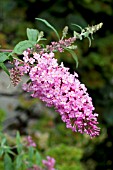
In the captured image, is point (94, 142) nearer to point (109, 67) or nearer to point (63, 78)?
point (109, 67)

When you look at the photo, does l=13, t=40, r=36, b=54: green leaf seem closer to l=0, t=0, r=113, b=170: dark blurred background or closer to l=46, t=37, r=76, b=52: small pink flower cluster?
l=46, t=37, r=76, b=52: small pink flower cluster

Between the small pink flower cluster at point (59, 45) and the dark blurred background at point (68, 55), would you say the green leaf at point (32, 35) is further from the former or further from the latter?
the dark blurred background at point (68, 55)

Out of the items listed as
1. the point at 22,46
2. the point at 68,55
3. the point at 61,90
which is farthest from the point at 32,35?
the point at 68,55

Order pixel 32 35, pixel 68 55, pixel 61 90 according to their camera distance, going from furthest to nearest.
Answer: pixel 68 55 → pixel 32 35 → pixel 61 90

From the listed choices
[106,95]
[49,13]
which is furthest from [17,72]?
[106,95]

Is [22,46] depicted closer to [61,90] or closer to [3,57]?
[3,57]

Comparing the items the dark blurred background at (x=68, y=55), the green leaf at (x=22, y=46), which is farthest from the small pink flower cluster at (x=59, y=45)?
the dark blurred background at (x=68, y=55)
